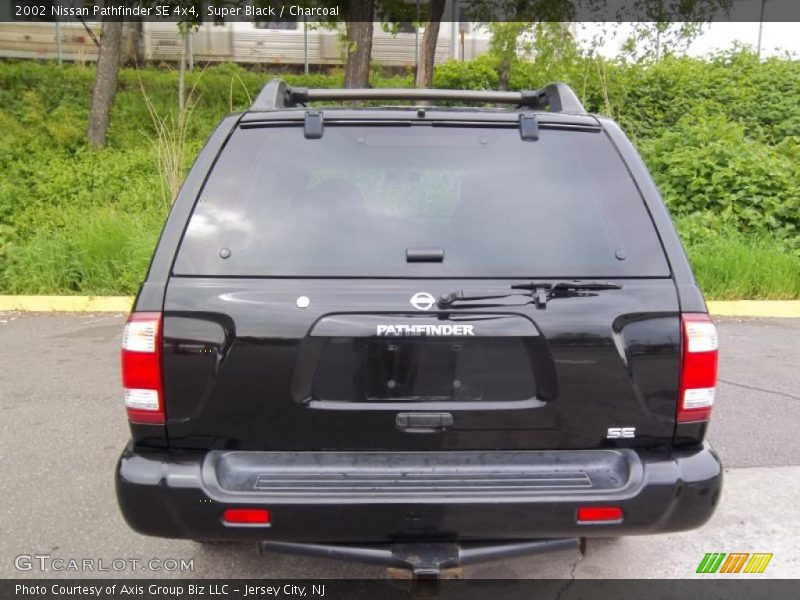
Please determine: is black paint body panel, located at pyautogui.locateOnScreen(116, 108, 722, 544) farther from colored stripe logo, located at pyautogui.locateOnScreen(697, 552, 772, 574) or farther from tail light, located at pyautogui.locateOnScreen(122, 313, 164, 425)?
colored stripe logo, located at pyautogui.locateOnScreen(697, 552, 772, 574)

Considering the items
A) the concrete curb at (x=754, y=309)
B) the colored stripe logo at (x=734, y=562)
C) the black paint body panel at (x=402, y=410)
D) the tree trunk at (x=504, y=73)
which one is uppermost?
the tree trunk at (x=504, y=73)

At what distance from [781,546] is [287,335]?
2.38m

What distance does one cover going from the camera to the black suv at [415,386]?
2055 mm

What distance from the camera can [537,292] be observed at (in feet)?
6.92

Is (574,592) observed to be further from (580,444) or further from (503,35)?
(503,35)

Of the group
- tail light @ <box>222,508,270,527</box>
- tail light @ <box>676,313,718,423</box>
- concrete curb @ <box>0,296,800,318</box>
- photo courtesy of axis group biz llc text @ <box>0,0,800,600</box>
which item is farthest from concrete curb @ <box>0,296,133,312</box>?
tail light @ <box>676,313,718,423</box>

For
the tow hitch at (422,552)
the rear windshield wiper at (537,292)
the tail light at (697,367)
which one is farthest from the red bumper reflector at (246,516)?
the tail light at (697,367)

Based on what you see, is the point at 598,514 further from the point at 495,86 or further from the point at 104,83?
the point at 495,86

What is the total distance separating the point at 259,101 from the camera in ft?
9.17

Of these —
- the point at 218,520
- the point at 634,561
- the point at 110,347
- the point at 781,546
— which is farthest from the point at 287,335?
the point at 110,347

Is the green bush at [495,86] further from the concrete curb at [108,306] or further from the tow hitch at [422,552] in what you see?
the tow hitch at [422,552]

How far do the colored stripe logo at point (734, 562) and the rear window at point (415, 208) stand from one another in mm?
1455

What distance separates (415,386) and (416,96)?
1.49 metres

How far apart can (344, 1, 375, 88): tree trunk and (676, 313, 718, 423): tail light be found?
973 centimetres
